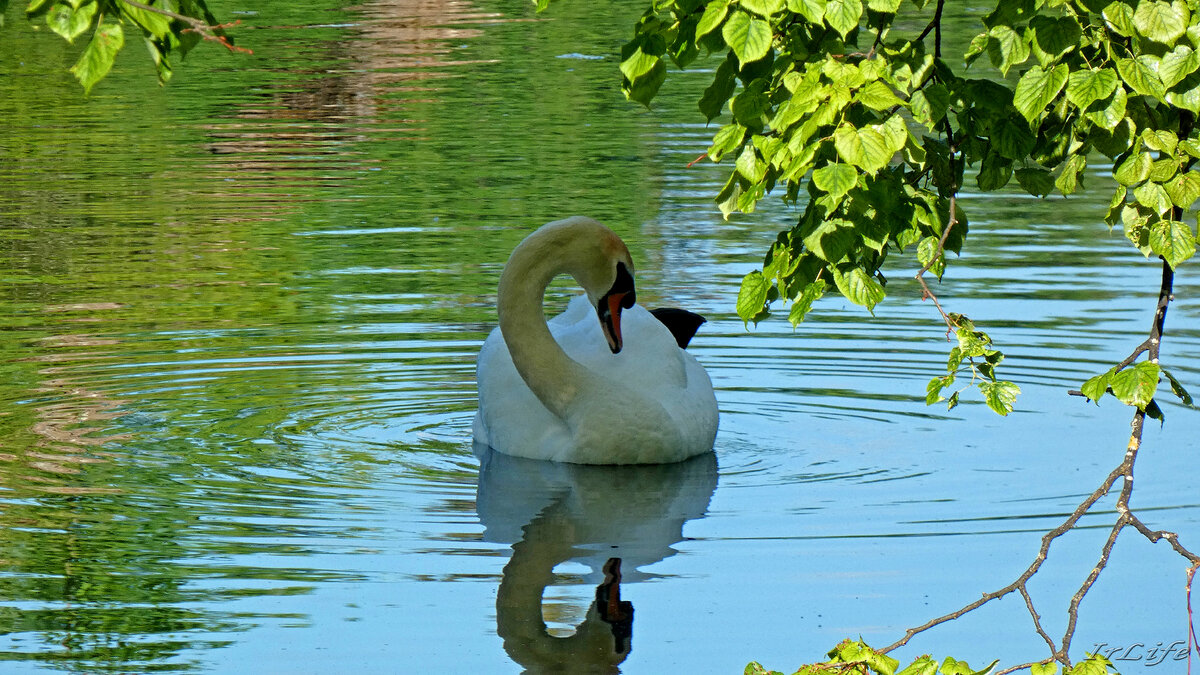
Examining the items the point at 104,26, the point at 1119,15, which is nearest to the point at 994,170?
the point at 1119,15

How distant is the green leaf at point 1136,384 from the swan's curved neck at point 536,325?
457 centimetres

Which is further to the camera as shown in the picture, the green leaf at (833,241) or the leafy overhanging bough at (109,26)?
the green leaf at (833,241)

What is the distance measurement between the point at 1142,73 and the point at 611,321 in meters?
4.49

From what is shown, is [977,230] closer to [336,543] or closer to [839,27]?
[336,543]

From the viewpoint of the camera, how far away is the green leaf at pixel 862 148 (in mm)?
4324

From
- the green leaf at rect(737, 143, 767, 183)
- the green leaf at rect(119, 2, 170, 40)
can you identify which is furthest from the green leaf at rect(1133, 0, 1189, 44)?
the green leaf at rect(119, 2, 170, 40)

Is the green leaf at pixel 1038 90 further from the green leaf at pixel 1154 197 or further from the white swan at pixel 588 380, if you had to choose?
the white swan at pixel 588 380

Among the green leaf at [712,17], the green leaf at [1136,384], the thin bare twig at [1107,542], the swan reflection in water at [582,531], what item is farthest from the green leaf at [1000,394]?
the swan reflection in water at [582,531]

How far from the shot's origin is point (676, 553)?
7.14 meters

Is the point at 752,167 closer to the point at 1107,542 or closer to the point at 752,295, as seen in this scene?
the point at 752,295

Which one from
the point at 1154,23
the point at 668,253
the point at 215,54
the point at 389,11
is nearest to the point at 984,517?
the point at 1154,23

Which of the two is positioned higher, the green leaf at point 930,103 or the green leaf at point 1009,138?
the green leaf at point 930,103

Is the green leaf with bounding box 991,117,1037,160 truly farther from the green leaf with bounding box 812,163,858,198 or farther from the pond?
the pond

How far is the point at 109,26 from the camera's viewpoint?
13.0ft
